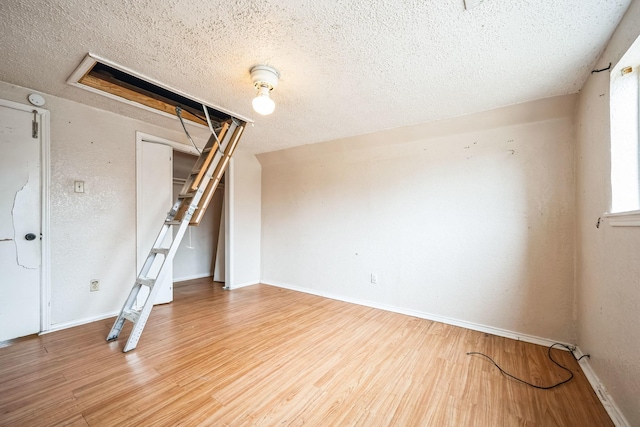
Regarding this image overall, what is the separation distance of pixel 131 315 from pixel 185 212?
1020 millimetres

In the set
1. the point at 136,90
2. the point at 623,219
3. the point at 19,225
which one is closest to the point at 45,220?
the point at 19,225

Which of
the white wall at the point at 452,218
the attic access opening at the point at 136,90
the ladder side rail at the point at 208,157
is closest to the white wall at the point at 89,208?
the attic access opening at the point at 136,90

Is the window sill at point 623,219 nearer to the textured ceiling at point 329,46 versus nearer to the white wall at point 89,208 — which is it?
the textured ceiling at point 329,46

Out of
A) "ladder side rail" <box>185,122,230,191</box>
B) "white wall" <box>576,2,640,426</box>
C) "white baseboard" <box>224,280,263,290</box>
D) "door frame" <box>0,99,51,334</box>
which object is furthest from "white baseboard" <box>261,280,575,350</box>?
"door frame" <box>0,99,51,334</box>

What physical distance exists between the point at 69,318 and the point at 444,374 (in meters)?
3.50

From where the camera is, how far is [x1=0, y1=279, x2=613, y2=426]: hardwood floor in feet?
4.63

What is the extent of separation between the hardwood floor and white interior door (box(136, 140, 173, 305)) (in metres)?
0.77

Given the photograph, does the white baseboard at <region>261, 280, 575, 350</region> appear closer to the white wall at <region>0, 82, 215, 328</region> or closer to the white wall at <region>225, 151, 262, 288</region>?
the white wall at <region>225, 151, 262, 288</region>

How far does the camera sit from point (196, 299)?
3.45 m

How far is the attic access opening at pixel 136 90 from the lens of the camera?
1.94m

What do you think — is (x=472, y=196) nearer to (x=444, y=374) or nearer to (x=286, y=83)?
(x=444, y=374)

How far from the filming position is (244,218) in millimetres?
4203

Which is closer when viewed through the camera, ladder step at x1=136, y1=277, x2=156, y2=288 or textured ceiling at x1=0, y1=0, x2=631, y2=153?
textured ceiling at x1=0, y1=0, x2=631, y2=153

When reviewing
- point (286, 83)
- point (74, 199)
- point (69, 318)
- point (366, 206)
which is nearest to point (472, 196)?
point (366, 206)
